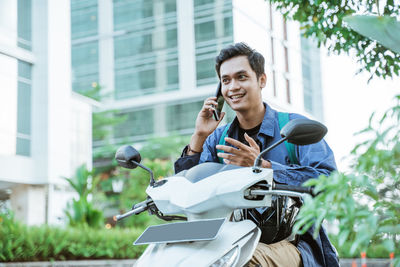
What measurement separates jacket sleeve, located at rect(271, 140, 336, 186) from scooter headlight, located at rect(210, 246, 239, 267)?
40cm

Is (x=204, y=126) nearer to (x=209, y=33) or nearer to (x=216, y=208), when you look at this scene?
(x=216, y=208)

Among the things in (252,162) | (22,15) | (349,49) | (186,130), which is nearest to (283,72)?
(186,130)

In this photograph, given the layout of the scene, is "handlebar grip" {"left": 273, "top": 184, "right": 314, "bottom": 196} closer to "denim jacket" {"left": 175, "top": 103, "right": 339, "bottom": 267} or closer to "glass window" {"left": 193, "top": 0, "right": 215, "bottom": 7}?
"denim jacket" {"left": 175, "top": 103, "right": 339, "bottom": 267}

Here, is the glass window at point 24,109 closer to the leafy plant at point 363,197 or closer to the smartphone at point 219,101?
the smartphone at point 219,101

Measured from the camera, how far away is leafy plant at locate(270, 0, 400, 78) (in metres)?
3.47

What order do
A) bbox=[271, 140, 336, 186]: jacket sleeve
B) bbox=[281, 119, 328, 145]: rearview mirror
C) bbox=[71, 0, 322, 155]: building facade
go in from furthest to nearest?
bbox=[71, 0, 322, 155]: building facade < bbox=[271, 140, 336, 186]: jacket sleeve < bbox=[281, 119, 328, 145]: rearview mirror

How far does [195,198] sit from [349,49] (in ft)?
7.57

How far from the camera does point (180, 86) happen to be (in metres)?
22.4

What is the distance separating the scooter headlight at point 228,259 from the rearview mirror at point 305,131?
375 mm

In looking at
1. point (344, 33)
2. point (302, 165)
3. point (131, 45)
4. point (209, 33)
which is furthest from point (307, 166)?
point (131, 45)

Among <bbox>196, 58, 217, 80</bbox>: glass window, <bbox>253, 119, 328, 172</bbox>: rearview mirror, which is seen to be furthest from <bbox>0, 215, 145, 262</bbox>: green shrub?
<bbox>196, 58, 217, 80</bbox>: glass window

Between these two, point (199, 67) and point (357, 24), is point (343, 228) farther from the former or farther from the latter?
point (199, 67)

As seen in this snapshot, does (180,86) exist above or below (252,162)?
above

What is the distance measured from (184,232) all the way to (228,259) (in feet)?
0.51
